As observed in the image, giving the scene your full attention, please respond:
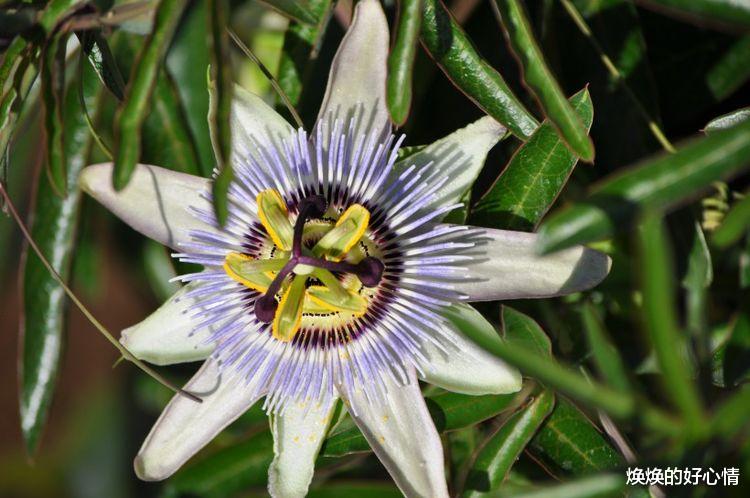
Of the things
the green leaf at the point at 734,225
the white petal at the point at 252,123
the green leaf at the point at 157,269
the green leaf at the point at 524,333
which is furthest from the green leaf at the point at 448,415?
the green leaf at the point at 157,269


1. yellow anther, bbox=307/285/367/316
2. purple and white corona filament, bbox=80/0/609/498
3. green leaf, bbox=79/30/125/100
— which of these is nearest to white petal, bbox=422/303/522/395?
purple and white corona filament, bbox=80/0/609/498

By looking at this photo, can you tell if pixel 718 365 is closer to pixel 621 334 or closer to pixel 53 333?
pixel 621 334

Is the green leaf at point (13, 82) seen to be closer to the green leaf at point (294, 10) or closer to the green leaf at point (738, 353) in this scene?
the green leaf at point (294, 10)

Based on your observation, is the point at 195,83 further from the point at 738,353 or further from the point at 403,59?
the point at 738,353

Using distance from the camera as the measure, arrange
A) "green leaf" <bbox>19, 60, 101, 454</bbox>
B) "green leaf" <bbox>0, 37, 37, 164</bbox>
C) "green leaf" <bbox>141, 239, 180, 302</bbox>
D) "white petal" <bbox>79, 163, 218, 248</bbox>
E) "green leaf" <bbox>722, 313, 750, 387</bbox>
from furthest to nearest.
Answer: "green leaf" <bbox>141, 239, 180, 302</bbox>
"green leaf" <bbox>19, 60, 101, 454</bbox>
"white petal" <bbox>79, 163, 218, 248</bbox>
"green leaf" <bbox>0, 37, 37, 164</bbox>
"green leaf" <bbox>722, 313, 750, 387</bbox>

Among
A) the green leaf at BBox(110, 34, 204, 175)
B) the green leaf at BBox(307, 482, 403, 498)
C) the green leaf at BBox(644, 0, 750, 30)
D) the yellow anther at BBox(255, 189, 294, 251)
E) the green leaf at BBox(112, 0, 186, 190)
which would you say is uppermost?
the green leaf at BBox(112, 0, 186, 190)

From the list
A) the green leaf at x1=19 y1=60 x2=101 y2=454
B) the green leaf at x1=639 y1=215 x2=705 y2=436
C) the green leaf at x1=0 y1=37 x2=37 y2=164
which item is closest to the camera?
the green leaf at x1=639 y1=215 x2=705 y2=436

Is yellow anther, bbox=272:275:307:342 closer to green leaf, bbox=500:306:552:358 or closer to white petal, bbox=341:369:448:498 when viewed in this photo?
white petal, bbox=341:369:448:498
